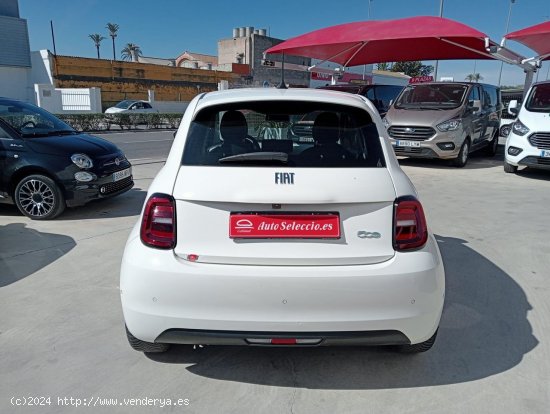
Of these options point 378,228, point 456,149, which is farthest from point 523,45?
point 378,228

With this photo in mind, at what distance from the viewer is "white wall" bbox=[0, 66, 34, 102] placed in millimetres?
29641

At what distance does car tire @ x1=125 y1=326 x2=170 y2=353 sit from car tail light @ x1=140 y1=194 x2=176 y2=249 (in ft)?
2.03

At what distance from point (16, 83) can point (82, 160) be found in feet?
101

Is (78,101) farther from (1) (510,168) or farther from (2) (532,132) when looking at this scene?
(2) (532,132)

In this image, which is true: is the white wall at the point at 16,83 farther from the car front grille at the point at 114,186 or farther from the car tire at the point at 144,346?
the car tire at the point at 144,346

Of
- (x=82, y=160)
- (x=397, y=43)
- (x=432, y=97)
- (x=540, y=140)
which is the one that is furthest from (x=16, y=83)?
(x=540, y=140)

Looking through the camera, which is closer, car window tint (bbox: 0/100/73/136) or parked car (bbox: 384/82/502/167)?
car window tint (bbox: 0/100/73/136)

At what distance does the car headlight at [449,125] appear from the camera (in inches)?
394

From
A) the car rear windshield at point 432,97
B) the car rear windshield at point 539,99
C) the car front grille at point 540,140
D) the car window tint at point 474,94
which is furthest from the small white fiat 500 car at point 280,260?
the car window tint at point 474,94

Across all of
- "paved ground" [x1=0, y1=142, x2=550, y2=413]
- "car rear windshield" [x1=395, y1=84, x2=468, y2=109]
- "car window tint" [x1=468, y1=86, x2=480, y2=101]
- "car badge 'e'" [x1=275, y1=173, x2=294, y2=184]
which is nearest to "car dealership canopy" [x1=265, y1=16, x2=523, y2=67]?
"car window tint" [x1=468, y1=86, x2=480, y2=101]

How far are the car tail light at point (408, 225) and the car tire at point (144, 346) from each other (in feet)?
4.99

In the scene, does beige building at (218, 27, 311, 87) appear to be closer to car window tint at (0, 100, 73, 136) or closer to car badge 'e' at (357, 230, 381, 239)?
car window tint at (0, 100, 73, 136)

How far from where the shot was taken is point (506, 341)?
2924 mm

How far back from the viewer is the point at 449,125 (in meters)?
10.0
